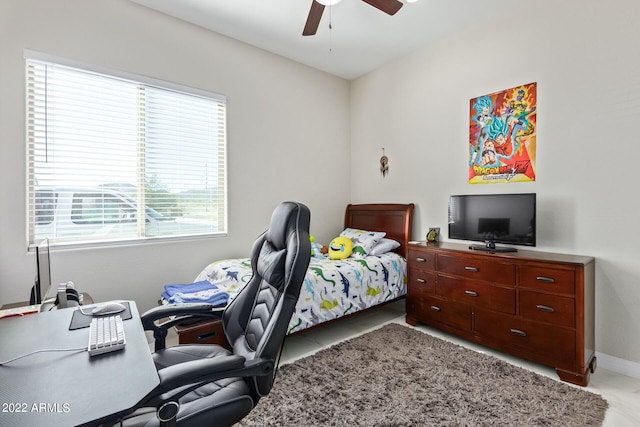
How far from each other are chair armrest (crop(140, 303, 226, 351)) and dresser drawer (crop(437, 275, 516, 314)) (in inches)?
81.3

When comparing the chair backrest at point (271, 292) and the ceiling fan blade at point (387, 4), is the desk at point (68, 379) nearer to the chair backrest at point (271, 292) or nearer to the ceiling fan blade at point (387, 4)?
the chair backrest at point (271, 292)

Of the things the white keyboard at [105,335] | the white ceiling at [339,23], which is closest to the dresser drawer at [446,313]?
the white keyboard at [105,335]

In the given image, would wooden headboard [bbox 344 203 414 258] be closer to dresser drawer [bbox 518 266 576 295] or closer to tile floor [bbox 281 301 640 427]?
tile floor [bbox 281 301 640 427]

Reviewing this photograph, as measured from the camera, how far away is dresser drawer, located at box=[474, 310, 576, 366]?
2.16m

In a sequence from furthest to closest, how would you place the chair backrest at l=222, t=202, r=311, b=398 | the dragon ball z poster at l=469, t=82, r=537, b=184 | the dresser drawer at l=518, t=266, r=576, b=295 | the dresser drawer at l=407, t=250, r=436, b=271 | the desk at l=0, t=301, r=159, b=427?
the dresser drawer at l=407, t=250, r=436, b=271, the dragon ball z poster at l=469, t=82, r=537, b=184, the dresser drawer at l=518, t=266, r=576, b=295, the chair backrest at l=222, t=202, r=311, b=398, the desk at l=0, t=301, r=159, b=427

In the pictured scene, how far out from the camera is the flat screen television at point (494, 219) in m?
2.54

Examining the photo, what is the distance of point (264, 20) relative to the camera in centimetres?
299

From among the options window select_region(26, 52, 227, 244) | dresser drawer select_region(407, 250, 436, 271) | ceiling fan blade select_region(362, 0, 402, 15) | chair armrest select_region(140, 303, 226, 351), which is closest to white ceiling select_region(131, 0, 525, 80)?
ceiling fan blade select_region(362, 0, 402, 15)

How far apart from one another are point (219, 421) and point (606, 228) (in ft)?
9.44

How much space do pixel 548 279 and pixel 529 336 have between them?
1.52 feet

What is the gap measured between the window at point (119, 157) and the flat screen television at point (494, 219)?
238 centimetres

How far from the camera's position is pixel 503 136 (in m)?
2.91

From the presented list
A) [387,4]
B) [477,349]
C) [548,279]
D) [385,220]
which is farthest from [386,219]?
[387,4]

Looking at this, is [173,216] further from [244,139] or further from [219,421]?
[219,421]
